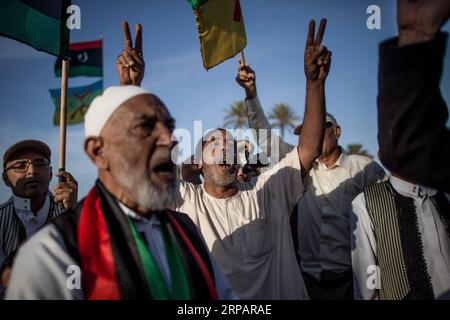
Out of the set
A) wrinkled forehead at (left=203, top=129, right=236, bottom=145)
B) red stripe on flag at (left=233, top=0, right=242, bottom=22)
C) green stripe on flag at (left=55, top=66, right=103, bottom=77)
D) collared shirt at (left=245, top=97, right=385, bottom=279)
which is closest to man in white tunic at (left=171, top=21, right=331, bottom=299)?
wrinkled forehead at (left=203, top=129, right=236, bottom=145)

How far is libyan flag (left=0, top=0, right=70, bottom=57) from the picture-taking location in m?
4.29

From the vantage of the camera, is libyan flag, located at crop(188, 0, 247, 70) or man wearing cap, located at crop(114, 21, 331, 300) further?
libyan flag, located at crop(188, 0, 247, 70)

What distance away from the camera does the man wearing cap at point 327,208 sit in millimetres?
4219

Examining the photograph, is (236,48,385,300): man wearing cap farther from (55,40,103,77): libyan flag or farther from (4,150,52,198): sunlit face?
(55,40,103,77): libyan flag

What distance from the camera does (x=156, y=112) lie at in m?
2.29

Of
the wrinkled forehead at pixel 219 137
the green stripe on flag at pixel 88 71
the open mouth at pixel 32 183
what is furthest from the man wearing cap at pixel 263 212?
the green stripe on flag at pixel 88 71

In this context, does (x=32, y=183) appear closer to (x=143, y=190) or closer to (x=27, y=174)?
(x=27, y=174)

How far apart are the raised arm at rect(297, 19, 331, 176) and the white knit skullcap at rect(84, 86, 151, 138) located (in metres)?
1.30

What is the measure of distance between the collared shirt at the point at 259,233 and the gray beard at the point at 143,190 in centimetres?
130

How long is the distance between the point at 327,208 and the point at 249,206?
4.00 ft

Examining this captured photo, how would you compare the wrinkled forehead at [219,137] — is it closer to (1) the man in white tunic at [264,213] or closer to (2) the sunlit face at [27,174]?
(1) the man in white tunic at [264,213]
